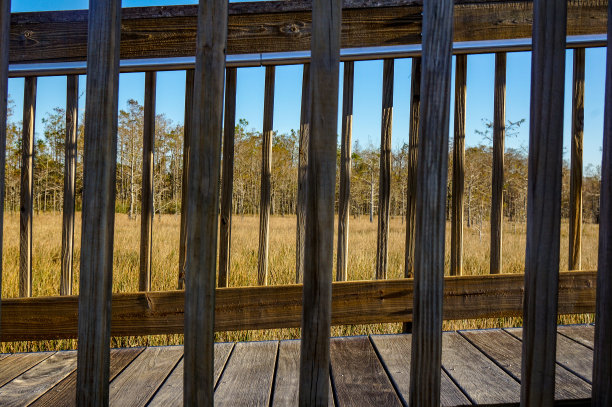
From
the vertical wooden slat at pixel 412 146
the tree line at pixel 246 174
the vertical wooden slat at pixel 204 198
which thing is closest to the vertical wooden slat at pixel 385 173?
the vertical wooden slat at pixel 412 146

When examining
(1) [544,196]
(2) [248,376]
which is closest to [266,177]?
(2) [248,376]

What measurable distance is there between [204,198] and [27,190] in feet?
5.72

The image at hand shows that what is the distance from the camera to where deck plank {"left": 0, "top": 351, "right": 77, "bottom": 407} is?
1.48 metres

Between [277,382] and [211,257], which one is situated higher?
[211,257]

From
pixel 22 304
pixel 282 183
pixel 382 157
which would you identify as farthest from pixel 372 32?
pixel 282 183

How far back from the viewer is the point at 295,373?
66.7 inches

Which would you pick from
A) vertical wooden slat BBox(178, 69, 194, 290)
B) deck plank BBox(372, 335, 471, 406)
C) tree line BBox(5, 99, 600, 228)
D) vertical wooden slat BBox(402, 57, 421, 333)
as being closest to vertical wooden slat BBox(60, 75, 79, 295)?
vertical wooden slat BBox(178, 69, 194, 290)

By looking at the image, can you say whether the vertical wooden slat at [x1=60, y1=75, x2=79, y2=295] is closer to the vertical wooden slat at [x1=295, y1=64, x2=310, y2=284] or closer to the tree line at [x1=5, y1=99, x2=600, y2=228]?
the vertical wooden slat at [x1=295, y1=64, x2=310, y2=284]

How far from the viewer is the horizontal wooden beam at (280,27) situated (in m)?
1.94

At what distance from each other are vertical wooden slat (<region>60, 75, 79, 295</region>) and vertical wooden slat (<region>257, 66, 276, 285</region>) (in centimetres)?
97

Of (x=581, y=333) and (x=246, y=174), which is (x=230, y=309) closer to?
(x=581, y=333)

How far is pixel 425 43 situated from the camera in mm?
807

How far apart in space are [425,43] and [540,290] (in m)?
0.57

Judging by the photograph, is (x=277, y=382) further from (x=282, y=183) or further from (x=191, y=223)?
(x=282, y=183)
